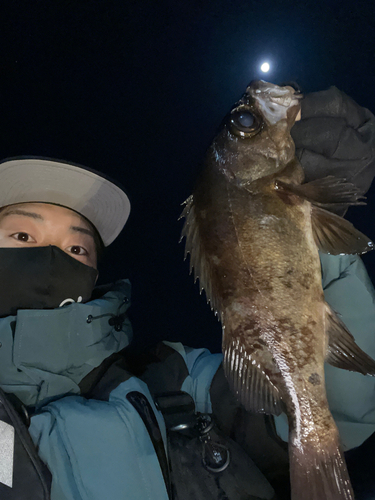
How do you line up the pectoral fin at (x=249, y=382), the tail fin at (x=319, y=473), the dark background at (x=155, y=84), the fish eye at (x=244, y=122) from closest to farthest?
1. the tail fin at (x=319, y=473)
2. the pectoral fin at (x=249, y=382)
3. the fish eye at (x=244, y=122)
4. the dark background at (x=155, y=84)

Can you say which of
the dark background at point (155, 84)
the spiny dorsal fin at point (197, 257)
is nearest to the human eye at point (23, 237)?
the spiny dorsal fin at point (197, 257)

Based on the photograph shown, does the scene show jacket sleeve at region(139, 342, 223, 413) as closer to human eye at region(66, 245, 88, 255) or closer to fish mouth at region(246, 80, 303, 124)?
human eye at region(66, 245, 88, 255)

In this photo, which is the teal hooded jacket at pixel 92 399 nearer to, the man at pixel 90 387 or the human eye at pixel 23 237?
the man at pixel 90 387

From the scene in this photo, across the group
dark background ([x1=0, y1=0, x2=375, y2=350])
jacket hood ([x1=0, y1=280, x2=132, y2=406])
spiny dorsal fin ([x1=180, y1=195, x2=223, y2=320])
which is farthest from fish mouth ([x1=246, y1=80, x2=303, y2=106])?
dark background ([x1=0, y1=0, x2=375, y2=350])

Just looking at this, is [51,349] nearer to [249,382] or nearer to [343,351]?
[249,382]

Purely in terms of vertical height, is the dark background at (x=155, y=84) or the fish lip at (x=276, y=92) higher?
the dark background at (x=155, y=84)

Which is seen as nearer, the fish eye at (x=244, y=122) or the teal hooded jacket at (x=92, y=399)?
the teal hooded jacket at (x=92, y=399)

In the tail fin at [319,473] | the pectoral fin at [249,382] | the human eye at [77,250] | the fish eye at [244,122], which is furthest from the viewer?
the human eye at [77,250]

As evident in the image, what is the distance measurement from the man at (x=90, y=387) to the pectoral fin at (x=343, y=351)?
0.15 m

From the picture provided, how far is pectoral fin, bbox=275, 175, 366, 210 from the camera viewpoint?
1.14 metres

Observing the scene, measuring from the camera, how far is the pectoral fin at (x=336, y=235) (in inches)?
44.0

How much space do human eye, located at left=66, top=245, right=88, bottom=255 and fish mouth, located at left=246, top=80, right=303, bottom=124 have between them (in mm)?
1272

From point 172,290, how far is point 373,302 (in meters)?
5.49

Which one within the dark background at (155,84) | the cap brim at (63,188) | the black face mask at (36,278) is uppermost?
the dark background at (155,84)
